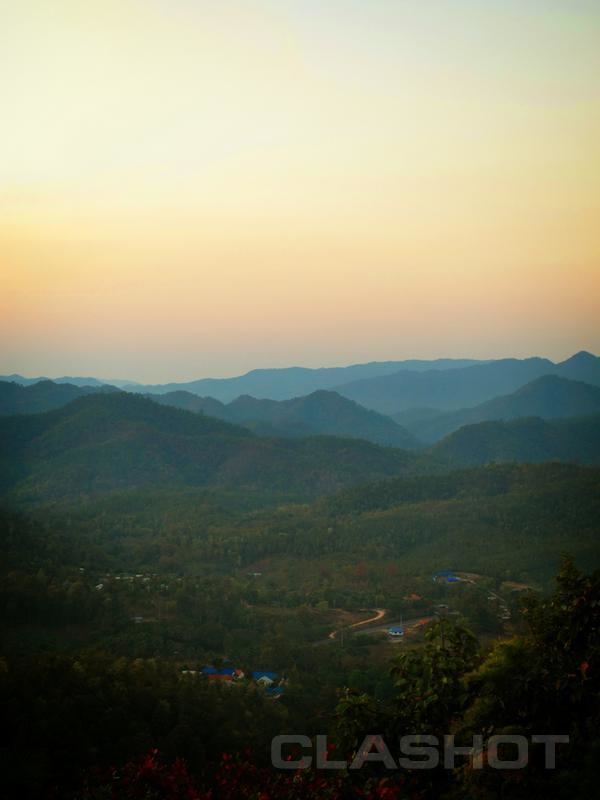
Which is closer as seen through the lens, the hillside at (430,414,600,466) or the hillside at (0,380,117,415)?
the hillside at (430,414,600,466)

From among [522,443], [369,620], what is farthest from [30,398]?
[369,620]

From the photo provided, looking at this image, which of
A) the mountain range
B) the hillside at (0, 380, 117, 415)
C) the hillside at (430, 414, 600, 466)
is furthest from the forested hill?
the hillside at (0, 380, 117, 415)

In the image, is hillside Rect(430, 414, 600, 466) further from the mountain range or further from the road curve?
the road curve

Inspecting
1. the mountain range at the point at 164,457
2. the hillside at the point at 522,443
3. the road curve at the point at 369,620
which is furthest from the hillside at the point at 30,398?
the road curve at the point at 369,620

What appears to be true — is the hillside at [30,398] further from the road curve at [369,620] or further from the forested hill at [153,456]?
the road curve at [369,620]

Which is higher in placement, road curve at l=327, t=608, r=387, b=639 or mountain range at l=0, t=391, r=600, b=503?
mountain range at l=0, t=391, r=600, b=503
